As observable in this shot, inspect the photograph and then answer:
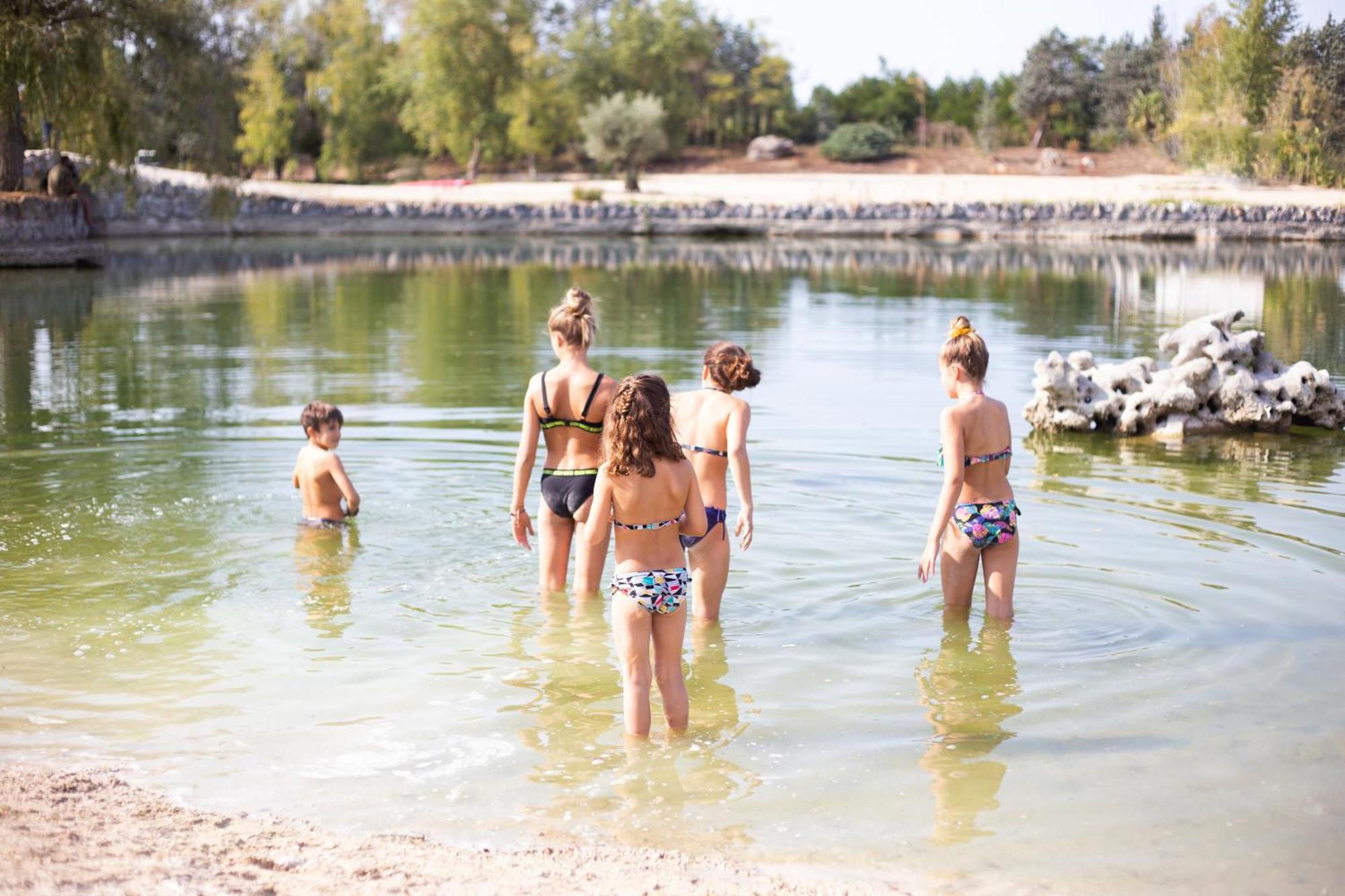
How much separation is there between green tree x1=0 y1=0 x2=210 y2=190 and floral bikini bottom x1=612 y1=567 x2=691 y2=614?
81.9ft

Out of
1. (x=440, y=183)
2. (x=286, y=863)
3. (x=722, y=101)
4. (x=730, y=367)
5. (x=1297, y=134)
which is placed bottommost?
(x=286, y=863)

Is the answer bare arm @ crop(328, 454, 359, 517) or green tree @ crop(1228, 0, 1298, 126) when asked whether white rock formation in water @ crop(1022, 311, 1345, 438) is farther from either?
green tree @ crop(1228, 0, 1298, 126)

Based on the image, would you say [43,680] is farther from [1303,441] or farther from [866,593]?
[1303,441]

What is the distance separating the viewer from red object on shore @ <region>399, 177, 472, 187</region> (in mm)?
60469

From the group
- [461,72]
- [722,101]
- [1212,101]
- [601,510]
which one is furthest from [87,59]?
[722,101]

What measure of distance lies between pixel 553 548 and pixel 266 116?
56.5 meters

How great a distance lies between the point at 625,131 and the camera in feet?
198

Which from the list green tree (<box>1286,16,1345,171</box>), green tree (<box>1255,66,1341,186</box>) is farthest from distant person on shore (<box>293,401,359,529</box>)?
green tree (<box>1255,66,1341,186</box>)

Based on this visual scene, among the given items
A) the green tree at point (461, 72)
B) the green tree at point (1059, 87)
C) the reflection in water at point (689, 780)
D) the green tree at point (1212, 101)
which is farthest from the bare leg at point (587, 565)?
the green tree at point (1059, 87)

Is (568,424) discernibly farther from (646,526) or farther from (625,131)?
(625,131)

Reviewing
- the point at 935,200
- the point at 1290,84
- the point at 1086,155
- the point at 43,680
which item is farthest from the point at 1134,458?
the point at 1086,155

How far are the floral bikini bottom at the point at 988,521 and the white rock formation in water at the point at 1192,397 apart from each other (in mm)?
6281

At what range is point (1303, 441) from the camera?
40.6 feet

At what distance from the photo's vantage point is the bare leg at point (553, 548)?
7137 millimetres
